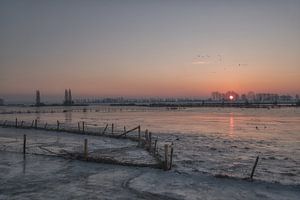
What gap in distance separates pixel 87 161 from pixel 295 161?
17169mm

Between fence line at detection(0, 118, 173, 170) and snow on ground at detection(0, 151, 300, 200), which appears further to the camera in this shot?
fence line at detection(0, 118, 173, 170)

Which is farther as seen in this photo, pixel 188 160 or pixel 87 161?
pixel 188 160

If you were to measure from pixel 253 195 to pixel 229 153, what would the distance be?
16600mm

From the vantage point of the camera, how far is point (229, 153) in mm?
34031

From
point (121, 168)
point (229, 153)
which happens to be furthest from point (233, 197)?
point (229, 153)

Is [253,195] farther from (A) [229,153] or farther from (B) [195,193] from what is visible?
(A) [229,153]

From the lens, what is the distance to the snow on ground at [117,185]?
17.1 m

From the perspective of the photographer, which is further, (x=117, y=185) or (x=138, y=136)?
(x=138, y=136)

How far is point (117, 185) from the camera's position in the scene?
1897 cm

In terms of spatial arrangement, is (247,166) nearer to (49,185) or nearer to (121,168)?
(121,168)

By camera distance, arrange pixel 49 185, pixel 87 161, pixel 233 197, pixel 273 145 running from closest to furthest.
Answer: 1. pixel 233 197
2. pixel 49 185
3. pixel 87 161
4. pixel 273 145

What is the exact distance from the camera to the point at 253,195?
1762 cm

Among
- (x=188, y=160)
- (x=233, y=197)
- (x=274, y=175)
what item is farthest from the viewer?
(x=188, y=160)

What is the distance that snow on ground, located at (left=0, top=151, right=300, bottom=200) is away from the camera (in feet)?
56.1
